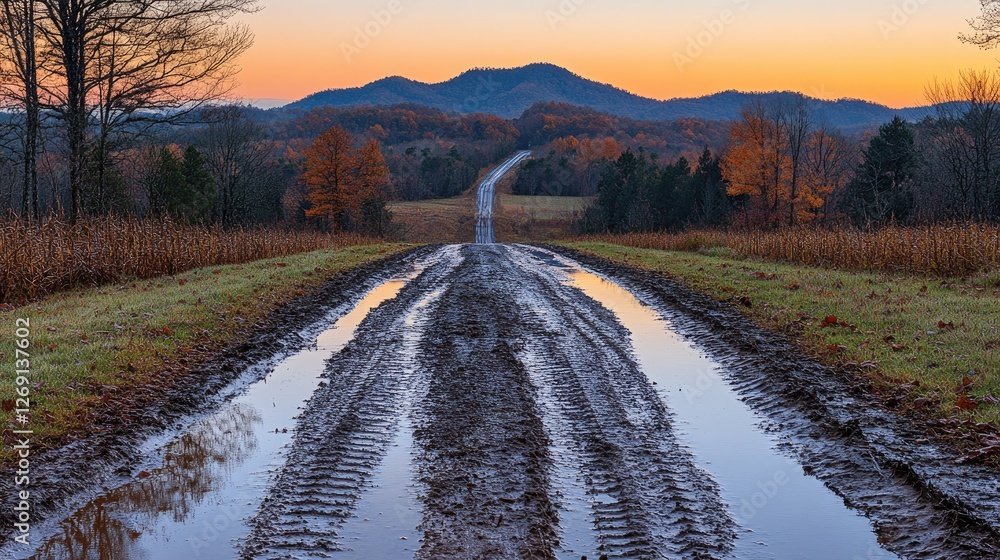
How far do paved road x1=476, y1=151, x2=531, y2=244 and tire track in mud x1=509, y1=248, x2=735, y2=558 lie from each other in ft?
213

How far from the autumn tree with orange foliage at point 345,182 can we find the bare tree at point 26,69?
136 feet

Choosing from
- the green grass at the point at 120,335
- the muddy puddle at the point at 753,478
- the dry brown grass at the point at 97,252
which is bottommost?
the muddy puddle at the point at 753,478

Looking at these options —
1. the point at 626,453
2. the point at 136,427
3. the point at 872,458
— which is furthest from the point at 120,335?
the point at 872,458

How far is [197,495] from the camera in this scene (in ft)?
17.6

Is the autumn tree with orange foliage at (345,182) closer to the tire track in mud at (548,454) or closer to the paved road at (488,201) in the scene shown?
the paved road at (488,201)

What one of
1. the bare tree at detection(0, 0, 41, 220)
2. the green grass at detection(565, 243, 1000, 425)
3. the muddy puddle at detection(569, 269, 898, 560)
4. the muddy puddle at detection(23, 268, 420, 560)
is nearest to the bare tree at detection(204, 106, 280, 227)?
the bare tree at detection(0, 0, 41, 220)

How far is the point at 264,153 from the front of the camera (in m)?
67.7

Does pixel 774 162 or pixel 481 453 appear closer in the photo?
pixel 481 453

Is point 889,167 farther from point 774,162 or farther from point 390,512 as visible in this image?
point 390,512

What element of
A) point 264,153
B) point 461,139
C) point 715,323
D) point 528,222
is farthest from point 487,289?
point 461,139

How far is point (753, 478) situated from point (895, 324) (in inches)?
245

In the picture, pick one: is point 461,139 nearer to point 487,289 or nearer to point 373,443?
point 487,289

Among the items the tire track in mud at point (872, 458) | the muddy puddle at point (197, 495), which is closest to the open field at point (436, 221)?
the tire track in mud at point (872, 458)

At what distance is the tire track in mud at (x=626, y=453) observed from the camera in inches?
179
